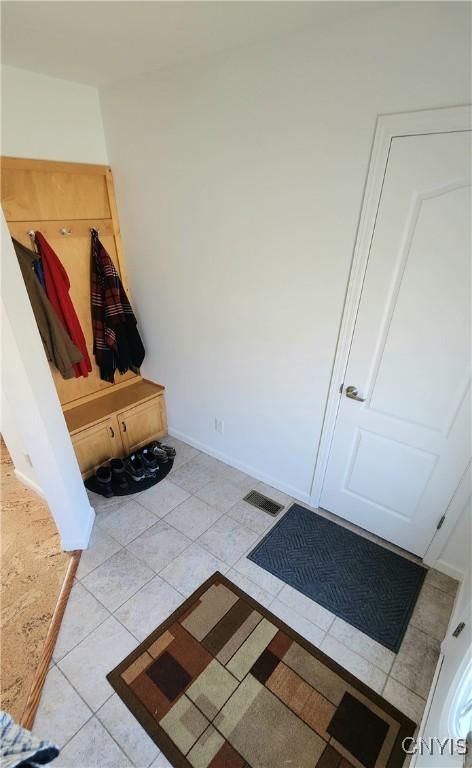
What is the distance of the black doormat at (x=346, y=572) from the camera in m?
1.80

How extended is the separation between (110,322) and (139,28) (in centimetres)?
164

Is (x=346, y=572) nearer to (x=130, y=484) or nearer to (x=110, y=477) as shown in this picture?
(x=130, y=484)

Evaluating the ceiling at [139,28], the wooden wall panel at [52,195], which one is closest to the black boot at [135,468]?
the wooden wall panel at [52,195]

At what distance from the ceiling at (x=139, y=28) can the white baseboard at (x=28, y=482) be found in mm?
2496

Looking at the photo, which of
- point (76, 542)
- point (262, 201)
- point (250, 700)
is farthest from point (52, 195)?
point (250, 700)

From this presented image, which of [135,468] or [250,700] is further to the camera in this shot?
[135,468]

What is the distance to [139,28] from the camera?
57.4 inches

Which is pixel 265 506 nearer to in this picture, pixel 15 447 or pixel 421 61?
pixel 15 447

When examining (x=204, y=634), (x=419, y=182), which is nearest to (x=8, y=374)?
(x=204, y=634)

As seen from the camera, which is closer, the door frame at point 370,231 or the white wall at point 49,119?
the door frame at point 370,231

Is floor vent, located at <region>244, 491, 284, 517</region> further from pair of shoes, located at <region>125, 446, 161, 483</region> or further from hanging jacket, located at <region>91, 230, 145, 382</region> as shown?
hanging jacket, located at <region>91, 230, 145, 382</region>

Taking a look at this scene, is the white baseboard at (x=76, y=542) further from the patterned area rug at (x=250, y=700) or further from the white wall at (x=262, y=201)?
the white wall at (x=262, y=201)

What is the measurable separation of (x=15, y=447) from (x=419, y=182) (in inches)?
112

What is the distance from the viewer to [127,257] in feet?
8.80
